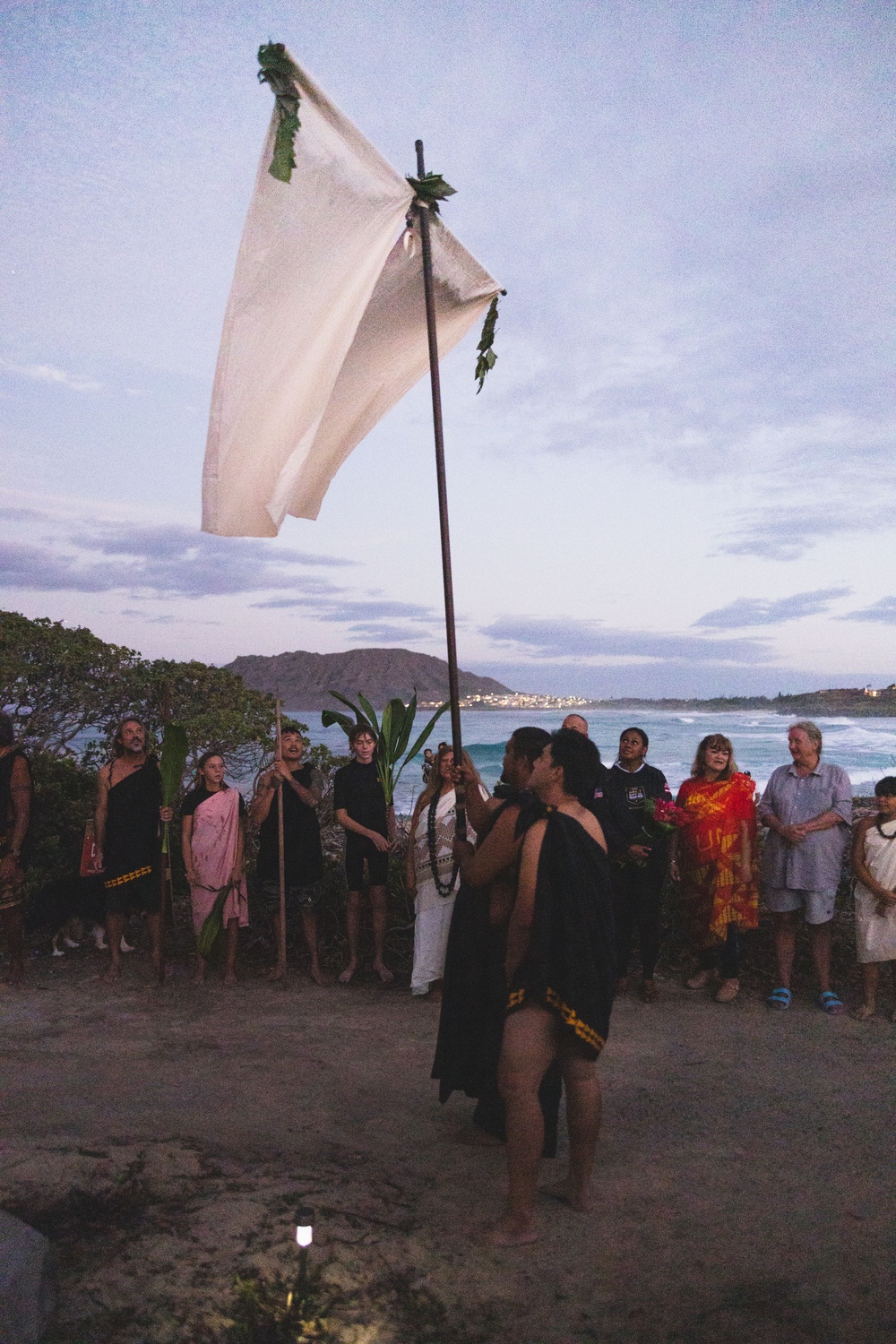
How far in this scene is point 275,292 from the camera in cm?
334

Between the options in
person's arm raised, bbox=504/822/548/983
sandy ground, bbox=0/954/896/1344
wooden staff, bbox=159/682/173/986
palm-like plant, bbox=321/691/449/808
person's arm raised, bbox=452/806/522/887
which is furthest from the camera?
palm-like plant, bbox=321/691/449/808

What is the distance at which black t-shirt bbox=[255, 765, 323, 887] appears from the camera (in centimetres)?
602

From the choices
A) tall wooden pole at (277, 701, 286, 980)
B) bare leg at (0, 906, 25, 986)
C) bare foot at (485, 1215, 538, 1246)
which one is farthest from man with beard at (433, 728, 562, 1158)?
bare leg at (0, 906, 25, 986)

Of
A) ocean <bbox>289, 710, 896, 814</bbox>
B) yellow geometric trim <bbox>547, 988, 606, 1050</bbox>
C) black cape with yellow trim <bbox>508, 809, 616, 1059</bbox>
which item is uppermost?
black cape with yellow trim <bbox>508, 809, 616, 1059</bbox>

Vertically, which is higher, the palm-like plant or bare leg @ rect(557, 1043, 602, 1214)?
the palm-like plant

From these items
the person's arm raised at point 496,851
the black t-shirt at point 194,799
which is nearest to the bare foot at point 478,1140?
the person's arm raised at point 496,851

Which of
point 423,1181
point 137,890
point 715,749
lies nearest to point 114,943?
point 137,890

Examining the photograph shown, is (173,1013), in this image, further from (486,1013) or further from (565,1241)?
(565,1241)

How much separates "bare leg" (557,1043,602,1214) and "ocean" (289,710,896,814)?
13.9 metres

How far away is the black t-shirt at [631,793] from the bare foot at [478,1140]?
221cm

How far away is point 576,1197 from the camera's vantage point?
10.4ft

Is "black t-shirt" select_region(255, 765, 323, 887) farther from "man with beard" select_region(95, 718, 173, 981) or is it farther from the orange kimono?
the orange kimono

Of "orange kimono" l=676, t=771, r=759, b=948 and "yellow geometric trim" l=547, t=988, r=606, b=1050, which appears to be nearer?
"yellow geometric trim" l=547, t=988, r=606, b=1050

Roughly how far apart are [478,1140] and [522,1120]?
93 cm
